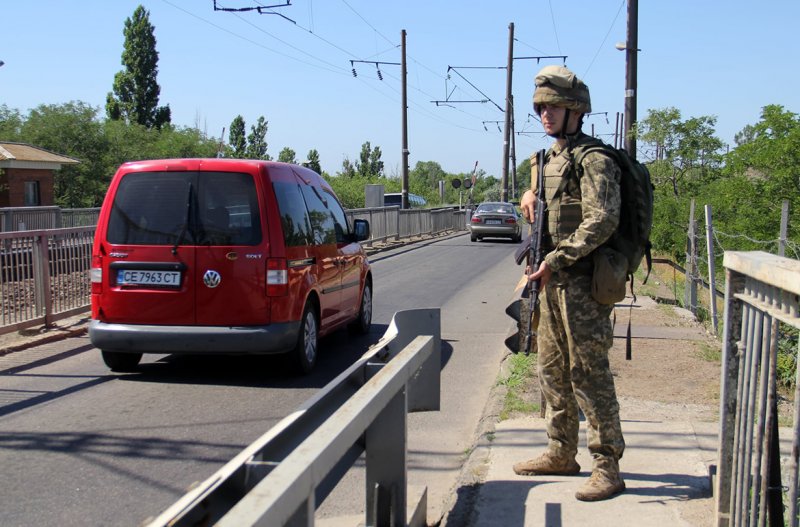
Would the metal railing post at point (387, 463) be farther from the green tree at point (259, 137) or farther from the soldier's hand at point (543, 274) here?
the green tree at point (259, 137)

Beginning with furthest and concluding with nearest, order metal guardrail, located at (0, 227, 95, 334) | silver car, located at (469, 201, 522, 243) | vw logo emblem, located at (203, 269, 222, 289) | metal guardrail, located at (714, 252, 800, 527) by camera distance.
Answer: silver car, located at (469, 201, 522, 243), metal guardrail, located at (0, 227, 95, 334), vw logo emblem, located at (203, 269, 222, 289), metal guardrail, located at (714, 252, 800, 527)

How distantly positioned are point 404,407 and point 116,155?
173 feet

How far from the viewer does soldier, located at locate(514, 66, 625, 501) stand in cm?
394

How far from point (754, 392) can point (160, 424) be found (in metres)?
4.37

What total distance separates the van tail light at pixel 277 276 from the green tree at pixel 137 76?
6083 centimetres

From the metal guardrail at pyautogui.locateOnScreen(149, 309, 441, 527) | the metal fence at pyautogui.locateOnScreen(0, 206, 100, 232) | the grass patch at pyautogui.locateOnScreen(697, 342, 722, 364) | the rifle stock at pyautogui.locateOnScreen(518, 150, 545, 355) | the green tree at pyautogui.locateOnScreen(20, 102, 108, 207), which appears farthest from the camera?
the green tree at pyautogui.locateOnScreen(20, 102, 108, 207)

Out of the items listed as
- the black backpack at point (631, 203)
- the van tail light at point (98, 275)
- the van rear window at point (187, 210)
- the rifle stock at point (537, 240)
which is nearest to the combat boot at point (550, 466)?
the rifle stock at point (537, 240)

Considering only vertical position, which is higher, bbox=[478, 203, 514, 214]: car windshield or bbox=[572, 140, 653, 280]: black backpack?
bbox=[572, 140, 653, 280]: black backpack

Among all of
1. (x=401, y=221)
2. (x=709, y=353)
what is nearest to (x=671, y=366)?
(x=709, y=353)

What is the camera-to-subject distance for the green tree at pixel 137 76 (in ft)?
211

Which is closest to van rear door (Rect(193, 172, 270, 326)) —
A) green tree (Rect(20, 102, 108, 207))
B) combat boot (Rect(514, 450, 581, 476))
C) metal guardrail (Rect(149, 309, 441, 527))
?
metal guardrail (Rect(149, 309, 441, 527))

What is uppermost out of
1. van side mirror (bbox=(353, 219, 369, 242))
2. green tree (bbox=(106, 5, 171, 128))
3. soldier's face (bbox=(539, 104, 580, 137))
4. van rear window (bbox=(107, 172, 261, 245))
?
green tree (bbox=(106, 5, 171, 128))

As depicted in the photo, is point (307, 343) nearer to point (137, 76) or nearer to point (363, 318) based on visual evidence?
point (363, 318)

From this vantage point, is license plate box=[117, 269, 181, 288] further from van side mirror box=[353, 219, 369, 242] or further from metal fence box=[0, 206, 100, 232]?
metal fence box=[0, 206, 100, 232]
